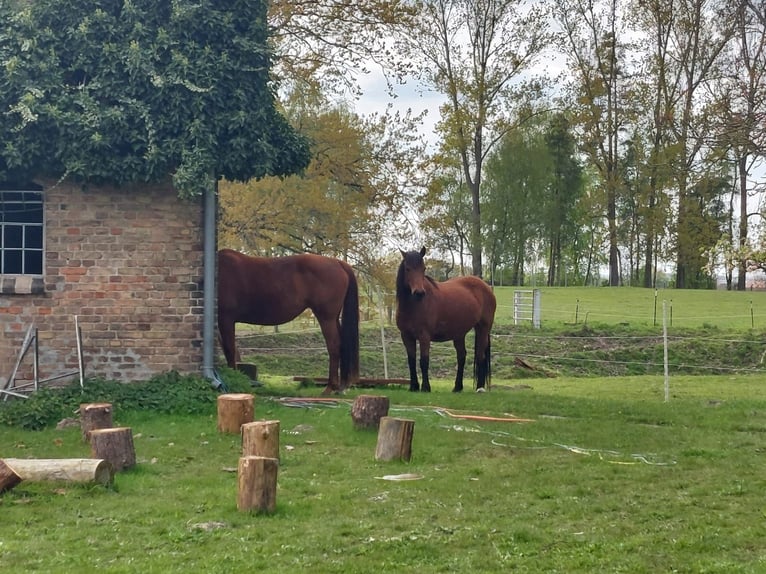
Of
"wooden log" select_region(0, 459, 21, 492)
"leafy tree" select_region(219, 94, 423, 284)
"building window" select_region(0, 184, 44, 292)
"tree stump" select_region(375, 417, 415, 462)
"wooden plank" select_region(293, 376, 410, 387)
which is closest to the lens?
"wooden log" select_region(0, 459, 21, 492)

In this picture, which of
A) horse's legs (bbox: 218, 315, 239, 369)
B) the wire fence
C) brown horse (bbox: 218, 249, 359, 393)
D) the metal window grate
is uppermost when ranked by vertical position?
the metal window grate

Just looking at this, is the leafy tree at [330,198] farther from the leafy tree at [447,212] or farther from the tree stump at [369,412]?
the tree stump at [369,412]

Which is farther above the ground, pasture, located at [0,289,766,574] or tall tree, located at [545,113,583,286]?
tall tree, located at [545,113,583,286]

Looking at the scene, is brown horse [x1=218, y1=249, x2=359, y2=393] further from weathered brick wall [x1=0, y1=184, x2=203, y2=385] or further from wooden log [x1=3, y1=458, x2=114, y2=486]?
wooden log [x1=3, y1=458, x2=114, y2=486]

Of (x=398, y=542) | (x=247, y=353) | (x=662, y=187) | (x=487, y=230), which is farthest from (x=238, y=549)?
(x=662, y=187)

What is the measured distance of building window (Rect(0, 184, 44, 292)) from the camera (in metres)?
11.7

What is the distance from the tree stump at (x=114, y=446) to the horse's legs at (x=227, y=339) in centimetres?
599

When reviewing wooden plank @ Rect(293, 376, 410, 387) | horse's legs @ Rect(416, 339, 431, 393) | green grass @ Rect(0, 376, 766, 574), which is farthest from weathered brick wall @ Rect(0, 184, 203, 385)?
horse's legs @ Rect(416, 339, 431, 393)

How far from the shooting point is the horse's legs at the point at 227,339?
13383 mm

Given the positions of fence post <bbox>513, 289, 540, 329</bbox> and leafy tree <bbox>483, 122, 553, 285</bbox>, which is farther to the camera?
leafy tree <bbox>483, 122, 553, 285</bbox>

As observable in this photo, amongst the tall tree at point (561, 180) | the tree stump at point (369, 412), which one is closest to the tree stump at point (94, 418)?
the tree stump at point (369, 412)

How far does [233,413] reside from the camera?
9.11 m

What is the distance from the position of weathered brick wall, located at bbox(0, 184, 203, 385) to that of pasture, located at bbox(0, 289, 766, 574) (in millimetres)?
1323

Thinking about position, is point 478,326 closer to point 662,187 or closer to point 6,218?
point 6,218
